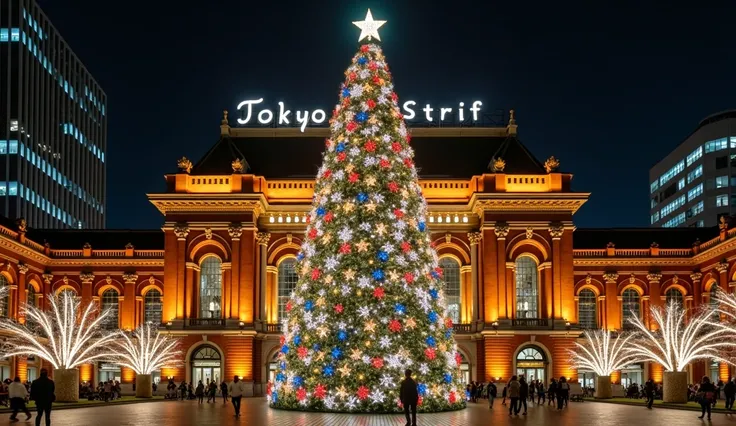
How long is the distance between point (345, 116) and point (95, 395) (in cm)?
2647

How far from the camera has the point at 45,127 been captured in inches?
4341

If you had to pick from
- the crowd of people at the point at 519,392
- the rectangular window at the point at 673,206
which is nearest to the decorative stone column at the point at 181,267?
the crowd of people at the point at 519,392

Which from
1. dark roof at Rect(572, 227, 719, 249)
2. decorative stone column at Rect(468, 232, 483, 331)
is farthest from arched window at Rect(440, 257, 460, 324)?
dark roof at Rect(572, 227, 719, 249)

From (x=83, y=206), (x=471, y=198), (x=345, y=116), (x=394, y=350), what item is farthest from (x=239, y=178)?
(x=83, y=206)

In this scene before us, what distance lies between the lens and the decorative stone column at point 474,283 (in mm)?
61812

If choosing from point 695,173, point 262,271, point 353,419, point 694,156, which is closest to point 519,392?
point 353,419

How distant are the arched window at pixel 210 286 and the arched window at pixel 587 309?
2730 centimetres

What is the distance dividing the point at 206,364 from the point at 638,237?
35996mm

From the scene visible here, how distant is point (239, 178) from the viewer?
62.3 metres

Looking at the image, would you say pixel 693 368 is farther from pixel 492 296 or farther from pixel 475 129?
pixel 475 129

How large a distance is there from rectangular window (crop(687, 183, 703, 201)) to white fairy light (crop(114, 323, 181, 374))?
75216mm

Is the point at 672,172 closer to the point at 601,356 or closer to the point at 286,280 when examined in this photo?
the point at 601,356

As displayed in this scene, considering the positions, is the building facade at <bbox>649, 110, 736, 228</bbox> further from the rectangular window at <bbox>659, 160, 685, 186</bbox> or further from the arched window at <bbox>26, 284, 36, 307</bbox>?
the arched window at <bbox>26, 284, 36, 307</bbox>

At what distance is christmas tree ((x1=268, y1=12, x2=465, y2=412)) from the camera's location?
101ft
